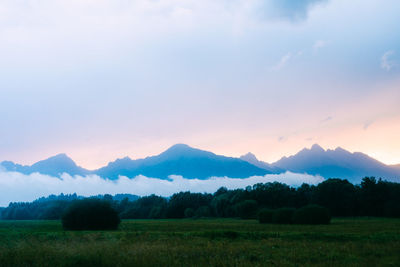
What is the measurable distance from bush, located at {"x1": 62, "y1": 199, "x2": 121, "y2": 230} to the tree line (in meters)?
16.0

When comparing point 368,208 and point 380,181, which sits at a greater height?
point 380,181

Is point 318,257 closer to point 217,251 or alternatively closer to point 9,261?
point 217,251

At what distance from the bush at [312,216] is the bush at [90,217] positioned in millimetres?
36733

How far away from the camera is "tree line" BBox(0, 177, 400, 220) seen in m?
97.9

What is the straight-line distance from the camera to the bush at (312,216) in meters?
66.8

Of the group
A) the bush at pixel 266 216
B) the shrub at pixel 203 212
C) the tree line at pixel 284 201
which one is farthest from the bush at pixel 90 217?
the shrub at pixel 203 212

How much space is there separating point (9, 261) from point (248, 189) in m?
115

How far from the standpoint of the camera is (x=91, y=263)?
14609 millimetres

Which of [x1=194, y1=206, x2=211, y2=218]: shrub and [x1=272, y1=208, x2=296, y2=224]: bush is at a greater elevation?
[x1=272, y1=208, x2=296, y2=224]: bush

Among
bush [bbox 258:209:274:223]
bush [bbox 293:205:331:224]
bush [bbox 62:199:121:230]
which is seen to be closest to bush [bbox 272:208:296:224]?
bush [bbox 293:205:331:224]

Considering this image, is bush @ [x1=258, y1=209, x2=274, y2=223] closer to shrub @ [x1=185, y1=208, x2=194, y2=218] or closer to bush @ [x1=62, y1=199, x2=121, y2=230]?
bush @ [x1=62, y1=199, x2=121, y2=230]

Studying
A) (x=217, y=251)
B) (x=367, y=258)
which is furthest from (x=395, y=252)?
(x=217, y=251)

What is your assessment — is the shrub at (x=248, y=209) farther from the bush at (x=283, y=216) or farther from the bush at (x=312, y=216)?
the bush at (x=312, y=216)

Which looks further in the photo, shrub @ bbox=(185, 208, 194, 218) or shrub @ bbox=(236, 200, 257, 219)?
shrub @ bbox=(185, 208, 194, 218)
